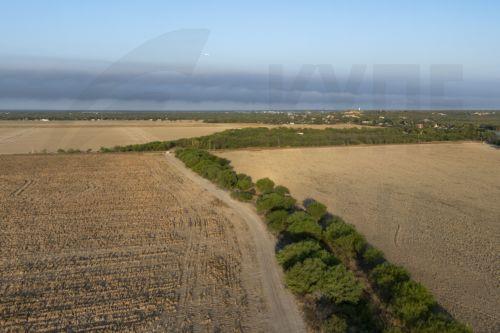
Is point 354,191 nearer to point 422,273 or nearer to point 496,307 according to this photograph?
point 422,273

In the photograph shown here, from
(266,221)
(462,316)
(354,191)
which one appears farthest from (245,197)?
(462,316)

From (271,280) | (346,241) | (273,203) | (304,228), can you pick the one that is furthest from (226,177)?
(271,280)

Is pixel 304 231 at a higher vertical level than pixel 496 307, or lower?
higher

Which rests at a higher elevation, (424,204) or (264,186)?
(264,186)

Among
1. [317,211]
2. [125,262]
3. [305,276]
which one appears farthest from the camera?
[317,211]

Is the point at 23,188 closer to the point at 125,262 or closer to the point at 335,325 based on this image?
the point at 125,262

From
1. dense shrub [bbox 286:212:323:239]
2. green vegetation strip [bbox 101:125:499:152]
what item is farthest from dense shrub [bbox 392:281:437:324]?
green vegetation strip [bbox 101:125:499:152]

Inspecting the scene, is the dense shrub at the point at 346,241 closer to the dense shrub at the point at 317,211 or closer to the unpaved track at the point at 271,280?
the unpaved track at the point at 271,280
